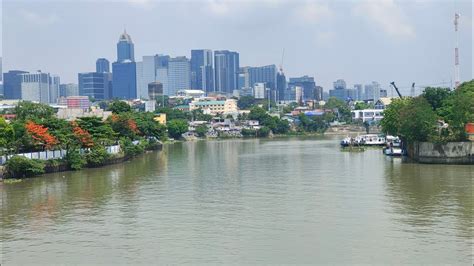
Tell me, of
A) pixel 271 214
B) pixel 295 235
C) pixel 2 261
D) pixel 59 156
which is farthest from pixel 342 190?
A: pixel 59 156

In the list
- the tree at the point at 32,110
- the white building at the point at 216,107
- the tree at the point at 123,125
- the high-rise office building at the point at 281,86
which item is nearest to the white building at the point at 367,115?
the white building at the point at 216,107

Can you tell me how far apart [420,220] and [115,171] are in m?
15.6

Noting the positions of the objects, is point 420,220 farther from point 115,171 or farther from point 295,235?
point 115,171

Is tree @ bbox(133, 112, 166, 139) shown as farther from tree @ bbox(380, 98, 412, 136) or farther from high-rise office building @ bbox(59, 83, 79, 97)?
high-rise office building @ bbox(59, 83, 79, 97)

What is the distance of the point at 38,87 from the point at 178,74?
44.8 meters

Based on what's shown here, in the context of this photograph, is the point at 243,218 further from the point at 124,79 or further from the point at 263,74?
the point at 263,74

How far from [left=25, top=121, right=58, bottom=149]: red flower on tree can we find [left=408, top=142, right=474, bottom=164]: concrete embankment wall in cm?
1519

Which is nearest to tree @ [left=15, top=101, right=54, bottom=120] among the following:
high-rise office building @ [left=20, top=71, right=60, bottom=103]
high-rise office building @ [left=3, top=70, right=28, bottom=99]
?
high-rise office building @ [left=20, top=71, right=60, bottom=103]

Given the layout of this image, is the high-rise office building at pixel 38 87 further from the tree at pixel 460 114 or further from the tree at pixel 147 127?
the tree at pixel 460 114

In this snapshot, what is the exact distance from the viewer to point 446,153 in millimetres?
27062

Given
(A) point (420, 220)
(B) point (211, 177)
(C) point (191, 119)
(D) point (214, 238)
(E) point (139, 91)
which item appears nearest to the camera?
(D) point (214, 238)

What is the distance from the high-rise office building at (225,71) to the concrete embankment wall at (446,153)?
150m

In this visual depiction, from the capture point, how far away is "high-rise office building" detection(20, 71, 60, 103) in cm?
13788

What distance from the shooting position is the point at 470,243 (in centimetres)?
1194
